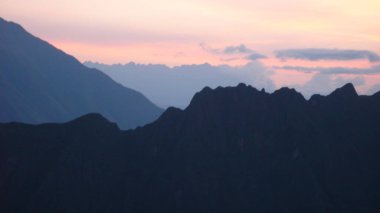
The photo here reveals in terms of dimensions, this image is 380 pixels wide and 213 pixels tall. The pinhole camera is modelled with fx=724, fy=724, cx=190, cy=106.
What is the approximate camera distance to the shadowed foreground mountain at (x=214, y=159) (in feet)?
404

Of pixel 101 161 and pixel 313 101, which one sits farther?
pixel 313 101

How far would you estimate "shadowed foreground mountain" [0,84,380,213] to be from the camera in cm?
12319

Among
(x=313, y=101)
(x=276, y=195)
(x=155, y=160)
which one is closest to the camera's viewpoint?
(x=276, y=195)

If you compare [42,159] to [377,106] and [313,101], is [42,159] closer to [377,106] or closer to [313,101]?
[313,101]

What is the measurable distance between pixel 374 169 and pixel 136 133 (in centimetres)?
4419

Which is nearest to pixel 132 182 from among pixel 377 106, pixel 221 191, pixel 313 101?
pixel 221 191

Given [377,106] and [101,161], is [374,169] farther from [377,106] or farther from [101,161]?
[101,161]

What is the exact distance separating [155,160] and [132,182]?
20.2 feet

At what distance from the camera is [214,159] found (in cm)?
12850

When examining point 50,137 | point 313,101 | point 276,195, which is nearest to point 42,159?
point 50,137

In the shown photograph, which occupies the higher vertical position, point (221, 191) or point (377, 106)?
point (377, 106)

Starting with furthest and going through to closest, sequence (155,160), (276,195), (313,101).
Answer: (313,101)
(155,160)
(276,195)

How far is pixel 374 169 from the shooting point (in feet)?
416

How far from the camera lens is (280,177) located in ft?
410
